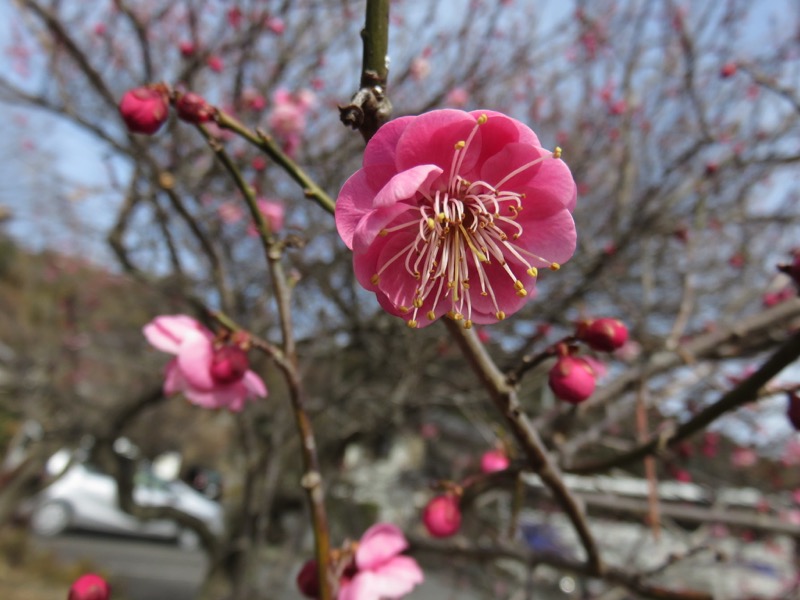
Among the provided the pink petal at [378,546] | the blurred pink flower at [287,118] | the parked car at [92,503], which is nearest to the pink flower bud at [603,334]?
the pink petal at [378,546]

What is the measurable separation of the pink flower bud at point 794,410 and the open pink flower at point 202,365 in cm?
103

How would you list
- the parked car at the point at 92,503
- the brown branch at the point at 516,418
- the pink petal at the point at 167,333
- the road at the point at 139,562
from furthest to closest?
the parked car at the point at 92,503, the road at the point at 139,562, the pink petal at the point at 167,333, the brown branch at the point at 516,418

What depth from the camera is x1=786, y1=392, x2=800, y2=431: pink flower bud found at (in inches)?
38.9

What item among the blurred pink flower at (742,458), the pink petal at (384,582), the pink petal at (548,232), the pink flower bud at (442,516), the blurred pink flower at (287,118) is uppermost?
the blurred pink flower at (287,118)

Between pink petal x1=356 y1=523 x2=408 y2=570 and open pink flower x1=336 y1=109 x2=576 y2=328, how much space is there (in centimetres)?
48

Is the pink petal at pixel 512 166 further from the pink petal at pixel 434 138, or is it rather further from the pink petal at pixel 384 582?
the pink petal at pixel 384 582

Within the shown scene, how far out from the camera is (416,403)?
3.27 metres

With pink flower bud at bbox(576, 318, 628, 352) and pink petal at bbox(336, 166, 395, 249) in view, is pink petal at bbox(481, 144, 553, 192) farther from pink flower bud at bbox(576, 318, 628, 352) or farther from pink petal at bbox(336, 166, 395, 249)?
pink flower bud at bbox(576, 318, 628, 352)

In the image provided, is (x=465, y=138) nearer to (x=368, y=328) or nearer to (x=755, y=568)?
(x=368, y=328)

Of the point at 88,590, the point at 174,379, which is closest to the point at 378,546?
the point at 88,590

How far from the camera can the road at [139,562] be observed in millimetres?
7992

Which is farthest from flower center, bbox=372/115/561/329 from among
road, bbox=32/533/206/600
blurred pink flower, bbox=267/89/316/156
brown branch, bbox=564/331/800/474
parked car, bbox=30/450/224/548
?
parked car, bbox=30/450/224/548

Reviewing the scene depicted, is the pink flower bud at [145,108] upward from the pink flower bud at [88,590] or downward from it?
upward

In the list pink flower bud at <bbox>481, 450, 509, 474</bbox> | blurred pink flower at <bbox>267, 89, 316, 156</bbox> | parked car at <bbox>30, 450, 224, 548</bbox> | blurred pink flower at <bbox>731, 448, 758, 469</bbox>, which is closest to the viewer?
pink flower bud at <bbox>481, 450, 509, 474</bbox>
